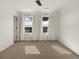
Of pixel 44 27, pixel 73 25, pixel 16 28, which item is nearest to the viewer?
pixel 73 25

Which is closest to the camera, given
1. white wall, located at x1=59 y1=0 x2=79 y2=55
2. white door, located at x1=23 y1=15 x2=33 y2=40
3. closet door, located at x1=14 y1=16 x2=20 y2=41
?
white wall, located at x1=59 y1=0 x2=79 y2=55

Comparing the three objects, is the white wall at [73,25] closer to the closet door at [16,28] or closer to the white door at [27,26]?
the white door at [27,26]

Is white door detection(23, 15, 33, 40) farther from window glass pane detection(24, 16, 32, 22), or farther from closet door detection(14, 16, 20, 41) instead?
closet door detection(14, 16, 20, 41)

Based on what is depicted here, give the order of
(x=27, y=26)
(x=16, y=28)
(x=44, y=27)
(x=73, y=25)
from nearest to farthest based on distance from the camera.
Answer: (x=73, y=25) → (x=16, y=28) → (x=27, y=26) → (x=44, y=27)

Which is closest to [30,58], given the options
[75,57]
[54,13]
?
[75,57]

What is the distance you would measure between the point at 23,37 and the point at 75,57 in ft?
20.3

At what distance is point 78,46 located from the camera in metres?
5.14

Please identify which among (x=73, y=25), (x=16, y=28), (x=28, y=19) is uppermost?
(x=28, y=19)

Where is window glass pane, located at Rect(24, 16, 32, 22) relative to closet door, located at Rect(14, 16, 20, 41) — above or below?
above

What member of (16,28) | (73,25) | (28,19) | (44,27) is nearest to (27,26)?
(28,19)

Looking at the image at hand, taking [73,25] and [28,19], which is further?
[28,19]

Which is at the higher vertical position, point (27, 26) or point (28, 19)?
point (28, 19)

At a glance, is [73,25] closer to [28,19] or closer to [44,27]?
[44,27]

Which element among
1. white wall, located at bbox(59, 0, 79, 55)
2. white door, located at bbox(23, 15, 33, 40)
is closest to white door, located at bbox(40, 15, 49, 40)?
white door, located at bbox(23, 15, 33, 40)
